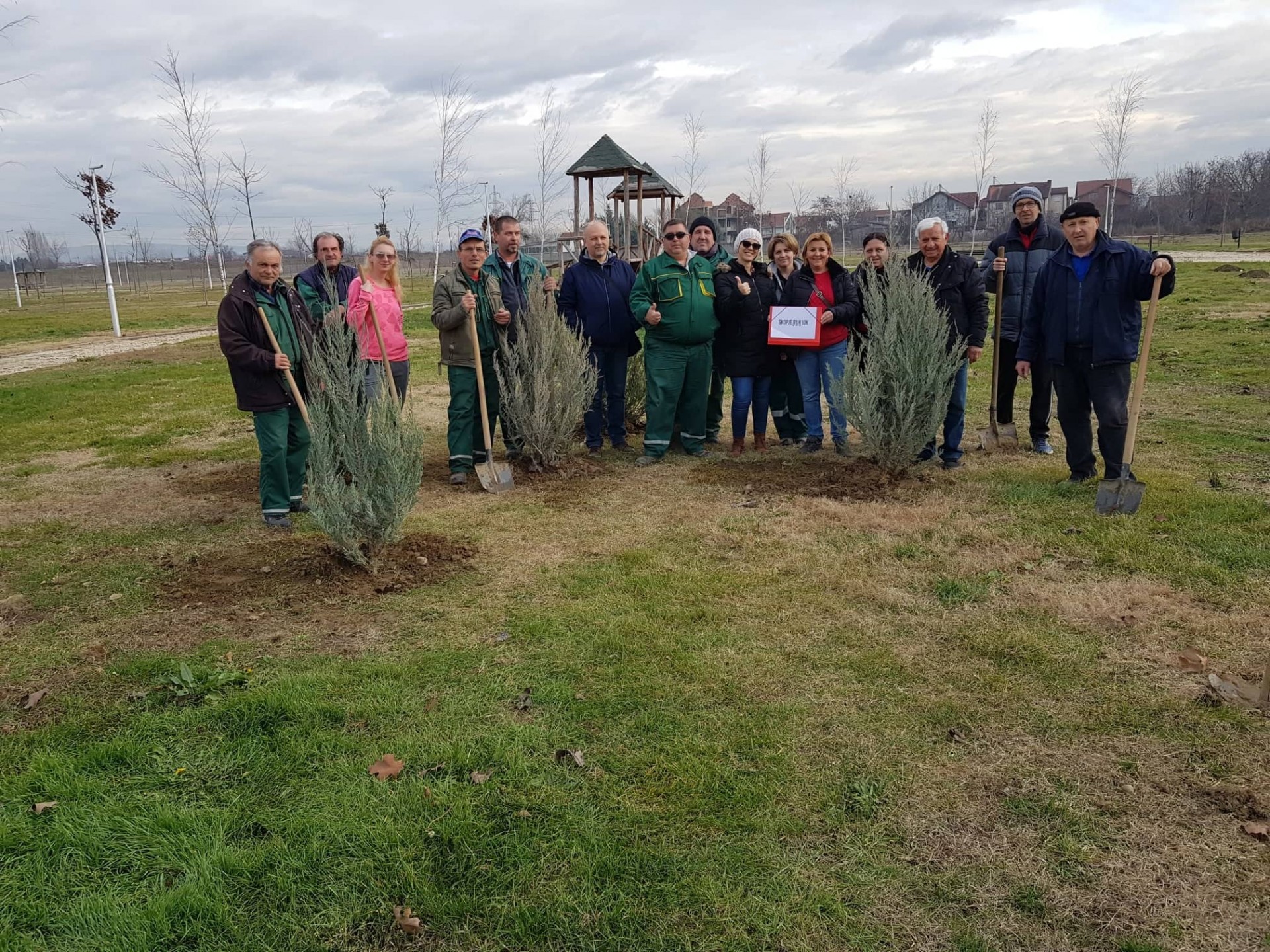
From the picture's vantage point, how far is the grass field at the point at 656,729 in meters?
2.32

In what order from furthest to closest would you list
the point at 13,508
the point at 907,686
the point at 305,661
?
the point at 13,508 → the point at 305,661 → the point at 907,686

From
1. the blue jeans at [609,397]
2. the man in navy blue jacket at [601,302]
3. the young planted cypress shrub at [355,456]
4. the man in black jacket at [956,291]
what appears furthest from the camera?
the blue jeans at [609,397]

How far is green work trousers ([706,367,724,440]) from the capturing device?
8.07 m

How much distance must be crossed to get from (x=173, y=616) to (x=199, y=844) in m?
2.07

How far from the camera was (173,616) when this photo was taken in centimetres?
428

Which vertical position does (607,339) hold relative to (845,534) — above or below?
above

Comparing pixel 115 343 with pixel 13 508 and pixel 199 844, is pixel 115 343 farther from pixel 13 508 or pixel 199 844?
pixel 199 844

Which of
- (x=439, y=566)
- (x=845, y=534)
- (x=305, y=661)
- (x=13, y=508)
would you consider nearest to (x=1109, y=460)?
(x=845, y=534)

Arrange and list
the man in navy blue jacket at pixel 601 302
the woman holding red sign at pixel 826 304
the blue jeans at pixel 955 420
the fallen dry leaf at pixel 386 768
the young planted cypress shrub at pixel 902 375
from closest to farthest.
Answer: the fallen dry leaf at pixel 386 768, the young planted cypress shrub at pixel 902 375, the blue jeans at pixel 955 420, the woman holding red sign at pixel 826 304, the man in navy blue jacket at pixel 601 302

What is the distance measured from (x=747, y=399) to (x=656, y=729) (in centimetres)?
473

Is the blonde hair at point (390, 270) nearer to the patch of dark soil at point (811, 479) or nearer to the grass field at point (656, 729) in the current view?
the grass field at point (656, 729)

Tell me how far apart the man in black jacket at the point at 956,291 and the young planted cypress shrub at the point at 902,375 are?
0.41 m

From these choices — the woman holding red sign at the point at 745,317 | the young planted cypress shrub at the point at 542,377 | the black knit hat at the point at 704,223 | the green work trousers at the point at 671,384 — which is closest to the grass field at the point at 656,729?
the young planted cypress shrub at the point at 542,377

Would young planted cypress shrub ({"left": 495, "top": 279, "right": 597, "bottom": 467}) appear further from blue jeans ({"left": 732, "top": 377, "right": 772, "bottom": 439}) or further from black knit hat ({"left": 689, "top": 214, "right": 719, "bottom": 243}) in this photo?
black knit hat ({"left": 689, "top": 214, "right": 719, "bottom": 243})
